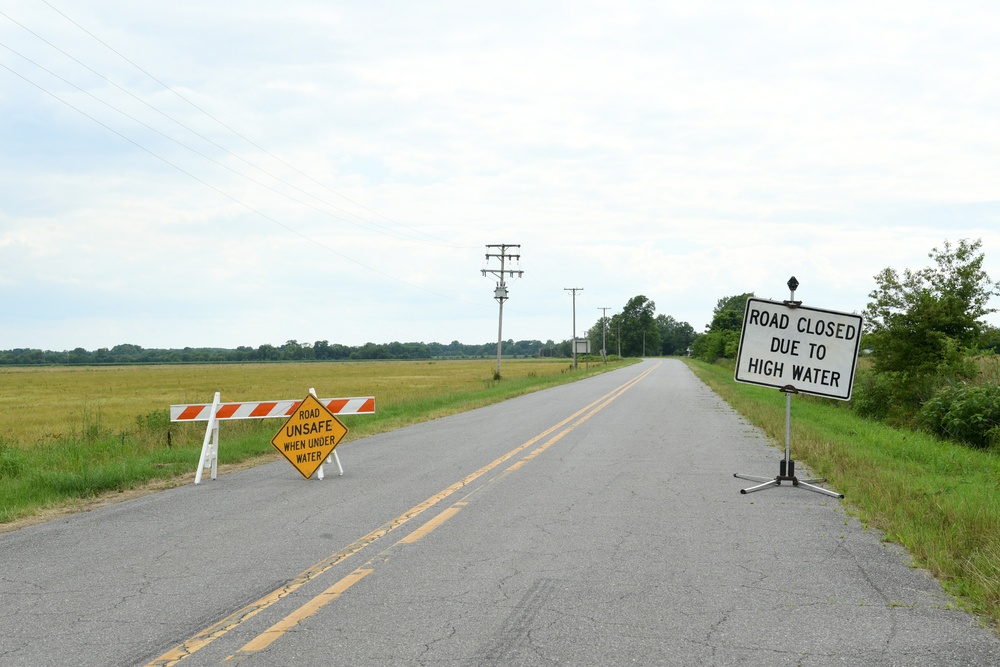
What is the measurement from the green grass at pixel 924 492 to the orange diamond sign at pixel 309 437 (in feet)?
21.8

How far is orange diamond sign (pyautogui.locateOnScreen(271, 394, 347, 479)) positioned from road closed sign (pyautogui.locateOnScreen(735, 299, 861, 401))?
219 inches

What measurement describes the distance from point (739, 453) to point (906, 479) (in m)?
3.41

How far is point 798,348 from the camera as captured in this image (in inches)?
394

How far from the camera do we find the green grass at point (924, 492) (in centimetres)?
576

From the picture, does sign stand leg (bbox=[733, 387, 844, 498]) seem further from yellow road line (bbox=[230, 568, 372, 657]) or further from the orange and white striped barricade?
the orange and white striped barricade

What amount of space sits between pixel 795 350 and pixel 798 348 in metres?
0.04

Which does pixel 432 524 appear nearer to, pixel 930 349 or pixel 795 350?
pixel 795 350

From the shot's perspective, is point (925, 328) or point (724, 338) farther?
point (724, 338)

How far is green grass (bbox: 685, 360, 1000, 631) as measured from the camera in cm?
576

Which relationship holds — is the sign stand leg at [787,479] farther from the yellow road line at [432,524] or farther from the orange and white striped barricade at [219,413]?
the orange and white striped barricade at [219,413]

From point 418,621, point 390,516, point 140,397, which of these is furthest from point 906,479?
point 140,397

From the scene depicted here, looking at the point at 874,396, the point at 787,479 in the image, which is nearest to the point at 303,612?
the point at 787,479

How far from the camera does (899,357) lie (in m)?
22.3

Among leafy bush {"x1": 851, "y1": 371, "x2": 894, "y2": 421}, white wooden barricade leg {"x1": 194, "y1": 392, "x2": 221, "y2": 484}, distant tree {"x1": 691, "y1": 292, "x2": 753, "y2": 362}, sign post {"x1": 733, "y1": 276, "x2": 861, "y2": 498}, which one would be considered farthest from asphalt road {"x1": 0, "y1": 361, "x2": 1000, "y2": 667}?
distant tree {"x1": 691, "y1": 292, "x2": 753, "y2": 362}
